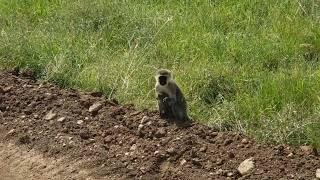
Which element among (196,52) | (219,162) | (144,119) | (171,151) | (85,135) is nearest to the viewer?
(219,162)

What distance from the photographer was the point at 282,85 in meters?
5.77

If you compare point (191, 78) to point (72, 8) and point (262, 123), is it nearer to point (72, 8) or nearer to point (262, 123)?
point (262, 123)

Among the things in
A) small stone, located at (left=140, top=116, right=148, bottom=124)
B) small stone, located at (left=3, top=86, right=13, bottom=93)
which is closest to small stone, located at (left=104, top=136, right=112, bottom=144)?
small stone, located at (left=140, top=116, right=148, bottom=124)

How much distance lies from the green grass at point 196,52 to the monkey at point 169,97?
0.21 m

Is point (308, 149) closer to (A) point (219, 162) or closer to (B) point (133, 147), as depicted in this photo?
(A) point (219, 162)

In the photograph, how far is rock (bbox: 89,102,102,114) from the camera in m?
5.92

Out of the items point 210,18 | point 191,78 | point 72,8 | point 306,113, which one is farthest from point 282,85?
point 72,8

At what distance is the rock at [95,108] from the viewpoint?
5922 millimetres

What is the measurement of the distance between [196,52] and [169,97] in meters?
1.36

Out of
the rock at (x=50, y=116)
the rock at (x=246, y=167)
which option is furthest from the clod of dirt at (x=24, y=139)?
the rock at (x=246, y=167)

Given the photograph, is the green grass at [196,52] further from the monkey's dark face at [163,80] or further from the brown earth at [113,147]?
the monkey's dark face at [163,80]

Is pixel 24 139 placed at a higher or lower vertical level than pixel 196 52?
lower

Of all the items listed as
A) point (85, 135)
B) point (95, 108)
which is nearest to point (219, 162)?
point (85, 135)

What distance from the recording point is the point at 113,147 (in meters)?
5.36
